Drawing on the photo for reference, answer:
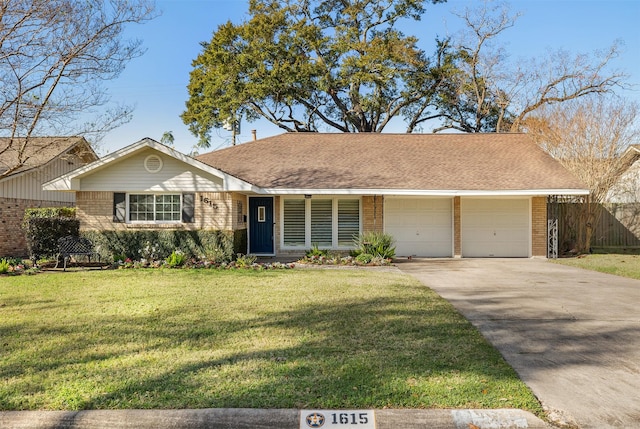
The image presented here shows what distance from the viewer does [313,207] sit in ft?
56.9

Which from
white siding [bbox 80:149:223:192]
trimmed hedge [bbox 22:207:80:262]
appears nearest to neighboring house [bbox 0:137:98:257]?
white siding [bbox 80:149:223:192]

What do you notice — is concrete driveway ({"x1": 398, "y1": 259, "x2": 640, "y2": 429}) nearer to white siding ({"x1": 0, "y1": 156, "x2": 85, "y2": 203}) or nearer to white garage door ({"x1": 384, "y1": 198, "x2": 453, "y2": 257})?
white garage door ({"x1": 384, "y1": 198, "x2": 453, "y2": 257})

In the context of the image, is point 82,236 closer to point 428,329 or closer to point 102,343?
point 102,343

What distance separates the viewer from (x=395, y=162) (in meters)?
19.2

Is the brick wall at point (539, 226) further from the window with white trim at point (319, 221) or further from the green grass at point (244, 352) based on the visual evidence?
the green grass at point (244, 352)

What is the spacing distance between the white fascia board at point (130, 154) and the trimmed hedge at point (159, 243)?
1527 mm

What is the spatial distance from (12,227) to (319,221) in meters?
11.6

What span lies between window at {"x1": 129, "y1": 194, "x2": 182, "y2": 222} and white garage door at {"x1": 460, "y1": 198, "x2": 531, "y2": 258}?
34.2 ft

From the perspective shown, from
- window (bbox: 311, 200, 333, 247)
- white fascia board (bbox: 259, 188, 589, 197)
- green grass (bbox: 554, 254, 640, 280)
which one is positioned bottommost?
green grass (bbox: 554, 254, 640, 280)

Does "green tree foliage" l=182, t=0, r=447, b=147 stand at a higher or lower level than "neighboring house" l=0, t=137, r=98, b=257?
higher

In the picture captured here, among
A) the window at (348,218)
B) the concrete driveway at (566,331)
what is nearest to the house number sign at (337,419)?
the concrete driveway at (566,331)

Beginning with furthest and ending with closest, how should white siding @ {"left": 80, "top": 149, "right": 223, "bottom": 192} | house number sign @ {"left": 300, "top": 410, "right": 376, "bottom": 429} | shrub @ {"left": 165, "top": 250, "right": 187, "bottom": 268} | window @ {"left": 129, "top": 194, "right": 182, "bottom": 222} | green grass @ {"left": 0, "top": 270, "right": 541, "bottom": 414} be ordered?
window @ {"left": 129, "top": 194, "right": 182, "bottom": 222}, white siding @ {"left": 80, "top": 149, "right": 223, "bottom": 192}, shrub @ {"left": 165, "top": 250, "right": 187, "bottom": 268}, green grass @ {"left": 0, "top": 270, "right": 541, "bottom": 414}, house number sign @ {"left": 300, "top": 410, "right": 376, "bottom": 429}

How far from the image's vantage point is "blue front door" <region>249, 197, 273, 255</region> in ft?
57.1

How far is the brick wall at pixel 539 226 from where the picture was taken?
17328 mm
